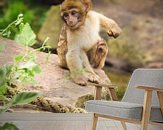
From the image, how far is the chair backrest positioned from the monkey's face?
1340mm

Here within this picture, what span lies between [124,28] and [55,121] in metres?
1.56

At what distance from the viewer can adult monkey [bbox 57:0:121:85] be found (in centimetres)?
446

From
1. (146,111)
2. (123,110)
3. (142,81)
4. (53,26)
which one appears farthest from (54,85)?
(146,111)

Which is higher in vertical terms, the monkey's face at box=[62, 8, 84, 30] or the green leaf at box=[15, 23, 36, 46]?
the monkey's face at box=[62, 8, 84, 30]

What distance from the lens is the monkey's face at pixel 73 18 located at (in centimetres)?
443

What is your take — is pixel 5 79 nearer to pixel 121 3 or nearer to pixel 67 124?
pixel 67 124

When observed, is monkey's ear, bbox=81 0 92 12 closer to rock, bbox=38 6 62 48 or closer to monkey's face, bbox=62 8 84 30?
monkey's face, bbox=62 8 84 30

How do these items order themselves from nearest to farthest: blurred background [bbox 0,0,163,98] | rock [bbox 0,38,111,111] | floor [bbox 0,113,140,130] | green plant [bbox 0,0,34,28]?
floor [bbox 0,113,140,130], rock [bbox 0,38,111,111], green plant [bbox 0,0,34,28], blurred background [bbox 0,0,163,98]

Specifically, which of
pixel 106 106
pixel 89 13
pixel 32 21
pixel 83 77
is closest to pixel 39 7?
pixel 32 21

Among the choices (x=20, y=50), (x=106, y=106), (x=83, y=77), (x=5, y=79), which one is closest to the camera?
(x=5, y=79)

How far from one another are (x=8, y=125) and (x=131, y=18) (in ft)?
13.1

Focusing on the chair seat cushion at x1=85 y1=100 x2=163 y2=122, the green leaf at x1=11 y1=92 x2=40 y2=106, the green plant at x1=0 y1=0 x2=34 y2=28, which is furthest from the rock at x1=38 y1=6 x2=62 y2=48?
the green leaf at x1=11 y1=92 x2=40 y2=106

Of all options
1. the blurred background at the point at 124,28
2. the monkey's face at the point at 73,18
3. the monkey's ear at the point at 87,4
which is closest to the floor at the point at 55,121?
the blurred background at the point at 124,28

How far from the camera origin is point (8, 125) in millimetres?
962
